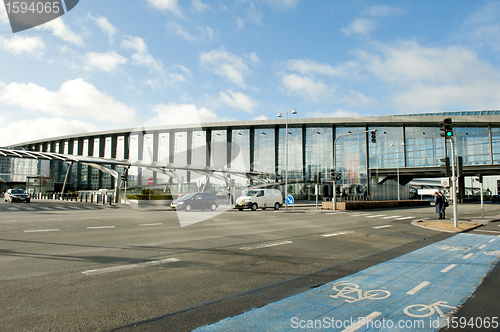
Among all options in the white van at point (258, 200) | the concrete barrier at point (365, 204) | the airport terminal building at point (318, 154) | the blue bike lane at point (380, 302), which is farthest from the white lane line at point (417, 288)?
the airport terminal building at point (318, 154)

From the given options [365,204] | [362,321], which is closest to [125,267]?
[362,321]

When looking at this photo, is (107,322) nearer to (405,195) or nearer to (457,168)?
(457,168)

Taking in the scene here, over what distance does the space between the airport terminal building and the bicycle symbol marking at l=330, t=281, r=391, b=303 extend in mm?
42132

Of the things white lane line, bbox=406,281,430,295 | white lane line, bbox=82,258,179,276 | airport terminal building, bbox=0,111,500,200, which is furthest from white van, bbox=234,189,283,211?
white lane line, bbox=406,281,430,295

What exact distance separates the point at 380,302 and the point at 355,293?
1.50ft

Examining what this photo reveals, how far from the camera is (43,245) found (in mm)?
8516

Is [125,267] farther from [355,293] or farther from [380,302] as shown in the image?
[380,302]

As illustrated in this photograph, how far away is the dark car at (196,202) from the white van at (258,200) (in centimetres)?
237

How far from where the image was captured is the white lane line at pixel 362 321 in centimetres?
366

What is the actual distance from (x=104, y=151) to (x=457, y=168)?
254 feet

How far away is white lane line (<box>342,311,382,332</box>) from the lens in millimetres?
3662

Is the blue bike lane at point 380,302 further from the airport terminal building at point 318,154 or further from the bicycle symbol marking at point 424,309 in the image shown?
the airport terminal building at point 318,154

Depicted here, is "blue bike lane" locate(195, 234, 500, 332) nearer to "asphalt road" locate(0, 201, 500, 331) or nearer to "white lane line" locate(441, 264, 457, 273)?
"white lane line" locate(441, 264, 457, 273)

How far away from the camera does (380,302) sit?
4.55 m
